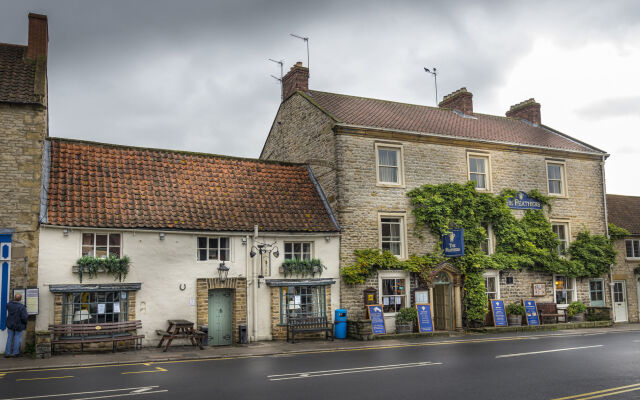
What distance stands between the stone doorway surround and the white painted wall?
0.18 meters

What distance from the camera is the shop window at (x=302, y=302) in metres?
21.4

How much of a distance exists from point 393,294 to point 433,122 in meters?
9.11

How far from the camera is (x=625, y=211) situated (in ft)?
106

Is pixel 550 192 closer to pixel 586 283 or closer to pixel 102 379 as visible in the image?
pixel 586 283

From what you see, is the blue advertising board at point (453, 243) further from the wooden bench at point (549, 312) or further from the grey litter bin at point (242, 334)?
the grey litter bin at point (242, 334)

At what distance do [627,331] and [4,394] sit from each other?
2374cm

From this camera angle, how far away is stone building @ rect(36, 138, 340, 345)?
18.2m

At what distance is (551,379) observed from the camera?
12.4 m

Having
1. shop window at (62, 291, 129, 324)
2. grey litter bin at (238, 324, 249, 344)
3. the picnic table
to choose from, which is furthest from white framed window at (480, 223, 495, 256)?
shop window at (62, 291, 129, 324)

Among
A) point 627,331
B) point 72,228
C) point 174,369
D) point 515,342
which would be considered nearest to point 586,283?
point 627,331

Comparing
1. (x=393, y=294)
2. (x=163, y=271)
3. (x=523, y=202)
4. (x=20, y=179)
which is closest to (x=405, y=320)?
(x=393, y=294)

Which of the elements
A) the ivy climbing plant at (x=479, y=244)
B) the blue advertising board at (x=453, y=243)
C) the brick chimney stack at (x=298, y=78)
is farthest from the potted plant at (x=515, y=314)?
the brick chimney stack at (x=298, y=78)

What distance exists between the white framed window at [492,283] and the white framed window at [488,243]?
93 cm

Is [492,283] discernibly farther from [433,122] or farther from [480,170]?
[433,122]
